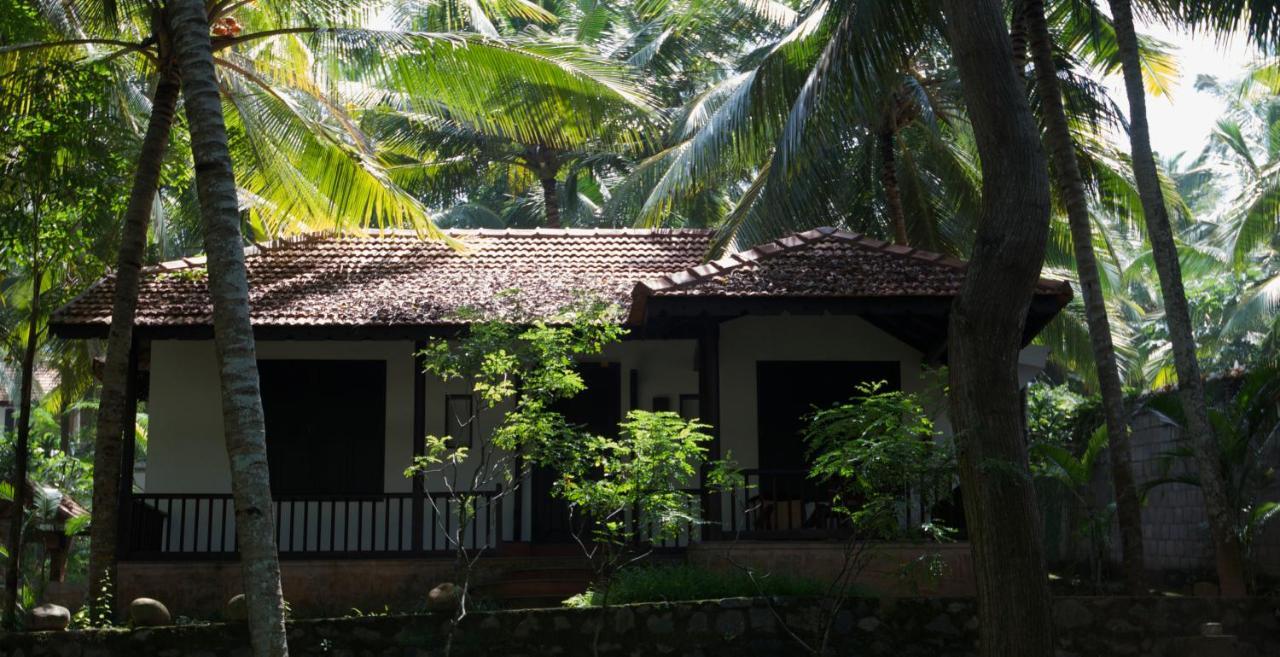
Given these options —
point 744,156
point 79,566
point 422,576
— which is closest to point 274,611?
point 422,576

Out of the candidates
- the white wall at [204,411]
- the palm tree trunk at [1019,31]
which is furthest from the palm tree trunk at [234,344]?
the palm tree trunk at [1019,31]

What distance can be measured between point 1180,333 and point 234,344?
8.54 metres

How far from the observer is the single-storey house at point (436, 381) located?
41.0 feet

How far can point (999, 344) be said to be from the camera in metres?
7.72

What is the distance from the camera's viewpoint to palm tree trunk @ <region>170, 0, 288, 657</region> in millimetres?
7609

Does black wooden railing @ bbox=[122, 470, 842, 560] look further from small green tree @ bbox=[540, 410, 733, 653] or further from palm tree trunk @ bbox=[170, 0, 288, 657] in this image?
palm tree trunk @ bbox=[170, 0, 288, 657]

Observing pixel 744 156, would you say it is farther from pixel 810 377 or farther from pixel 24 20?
pixel 24 20

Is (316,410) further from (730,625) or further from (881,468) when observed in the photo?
(881,468)

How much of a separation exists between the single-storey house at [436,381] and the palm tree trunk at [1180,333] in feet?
3.41

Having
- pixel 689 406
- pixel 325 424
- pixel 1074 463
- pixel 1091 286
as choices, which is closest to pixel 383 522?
pixel 325 424

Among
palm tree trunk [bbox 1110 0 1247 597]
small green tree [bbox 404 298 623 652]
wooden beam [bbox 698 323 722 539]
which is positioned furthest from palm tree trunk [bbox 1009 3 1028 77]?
small green tree [bbox 404 298 623 652]

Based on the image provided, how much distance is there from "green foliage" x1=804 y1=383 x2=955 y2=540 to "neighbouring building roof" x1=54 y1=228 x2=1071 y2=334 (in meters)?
2.90

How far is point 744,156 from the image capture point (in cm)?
1644

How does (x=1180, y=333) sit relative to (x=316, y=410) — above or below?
above
